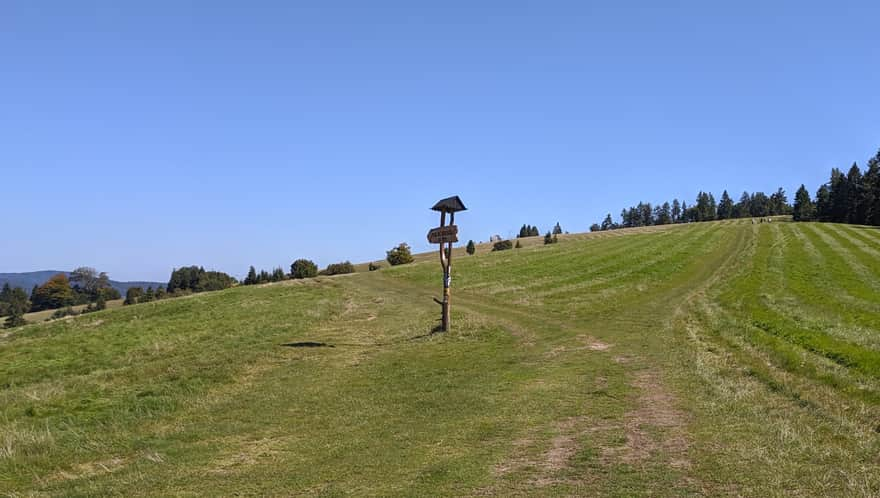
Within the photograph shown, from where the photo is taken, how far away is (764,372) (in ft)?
43.0

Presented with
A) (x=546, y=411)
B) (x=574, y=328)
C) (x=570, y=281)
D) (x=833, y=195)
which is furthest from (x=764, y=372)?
(x=833, y=195)

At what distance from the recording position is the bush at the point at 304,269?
6675 cm

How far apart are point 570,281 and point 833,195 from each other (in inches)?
4366

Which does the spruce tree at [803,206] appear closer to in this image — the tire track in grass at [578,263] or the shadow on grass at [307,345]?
the tire track in grass at [578,263]

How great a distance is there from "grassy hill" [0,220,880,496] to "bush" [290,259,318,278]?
1465 inches

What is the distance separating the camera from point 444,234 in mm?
23922

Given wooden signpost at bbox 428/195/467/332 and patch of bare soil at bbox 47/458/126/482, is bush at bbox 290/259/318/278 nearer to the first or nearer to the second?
wooden signpost at bbox 428/195/467/332

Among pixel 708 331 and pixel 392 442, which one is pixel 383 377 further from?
pixel 708 331

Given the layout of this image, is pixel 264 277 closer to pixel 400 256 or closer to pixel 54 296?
pixel 400 256

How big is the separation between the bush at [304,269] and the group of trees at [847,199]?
97180 millimetres

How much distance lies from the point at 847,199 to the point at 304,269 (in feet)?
357

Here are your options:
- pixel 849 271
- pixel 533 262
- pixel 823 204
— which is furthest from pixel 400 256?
pixel 823 204

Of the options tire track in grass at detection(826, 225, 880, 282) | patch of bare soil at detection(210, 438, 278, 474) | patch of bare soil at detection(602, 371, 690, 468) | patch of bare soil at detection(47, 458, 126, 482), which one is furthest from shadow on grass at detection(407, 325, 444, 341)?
tire track in grass at detection(826, 225, 880, 282)

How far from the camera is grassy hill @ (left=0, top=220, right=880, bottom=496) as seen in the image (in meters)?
7.56
